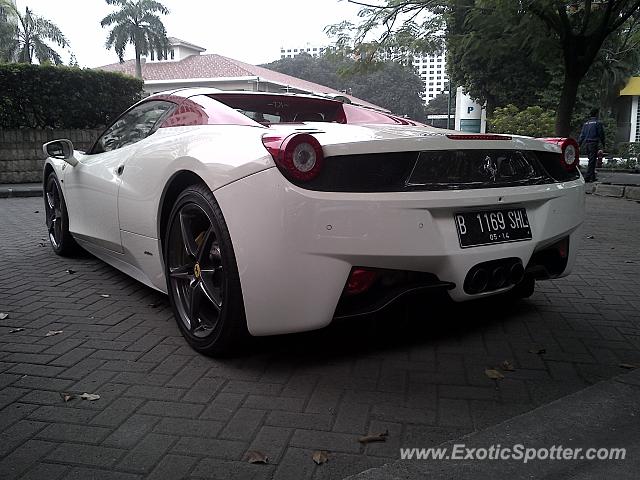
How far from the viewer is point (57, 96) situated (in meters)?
13.5

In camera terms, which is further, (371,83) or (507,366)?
(371,83)

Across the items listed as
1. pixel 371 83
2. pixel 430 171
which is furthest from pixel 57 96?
pixel 371 83

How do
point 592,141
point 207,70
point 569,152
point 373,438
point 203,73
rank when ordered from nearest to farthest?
point 373,438 < point 569,152 < point 592,141 < point 203,73 < point 207,70

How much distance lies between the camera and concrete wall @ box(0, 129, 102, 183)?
43.3ft

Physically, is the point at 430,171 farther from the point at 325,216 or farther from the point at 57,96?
the point at 57,96

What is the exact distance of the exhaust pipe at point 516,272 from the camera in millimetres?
2699

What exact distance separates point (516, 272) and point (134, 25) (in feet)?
147

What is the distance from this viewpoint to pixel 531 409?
2.21 m

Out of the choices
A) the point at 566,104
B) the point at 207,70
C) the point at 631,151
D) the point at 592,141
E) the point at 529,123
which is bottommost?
the point at 631,151

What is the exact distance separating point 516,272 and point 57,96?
1352cm

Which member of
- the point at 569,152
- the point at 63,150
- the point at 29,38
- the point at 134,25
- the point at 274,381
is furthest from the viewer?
the point at 134,25

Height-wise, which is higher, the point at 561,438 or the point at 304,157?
the point at 304,157

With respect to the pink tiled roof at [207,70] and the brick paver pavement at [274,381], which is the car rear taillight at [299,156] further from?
the pink tiled roof at [207,70]

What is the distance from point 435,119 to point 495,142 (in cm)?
5990
